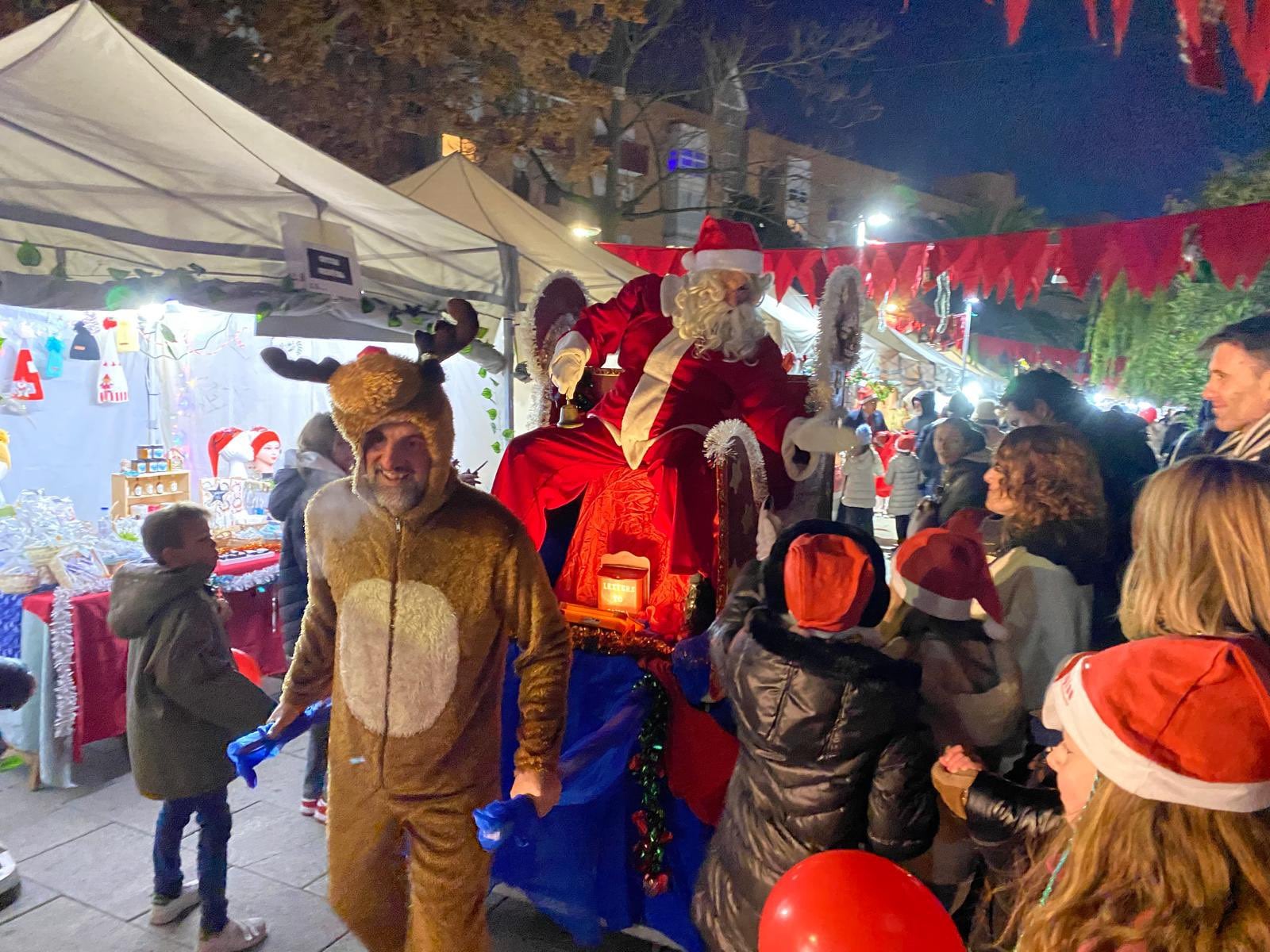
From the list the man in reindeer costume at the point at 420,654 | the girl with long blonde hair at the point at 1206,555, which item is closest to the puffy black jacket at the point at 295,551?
the man in reindeer costume at the point at 420,654

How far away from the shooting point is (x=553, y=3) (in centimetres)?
840

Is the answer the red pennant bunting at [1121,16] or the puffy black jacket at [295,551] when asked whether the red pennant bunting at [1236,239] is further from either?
the puffy black jacket at [295,551]

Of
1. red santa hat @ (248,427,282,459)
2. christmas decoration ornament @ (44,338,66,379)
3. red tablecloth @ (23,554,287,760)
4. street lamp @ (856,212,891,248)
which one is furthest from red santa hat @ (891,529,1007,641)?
street lamp @ (856,212,891,248)

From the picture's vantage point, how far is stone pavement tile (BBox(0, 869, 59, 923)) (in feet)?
9.68

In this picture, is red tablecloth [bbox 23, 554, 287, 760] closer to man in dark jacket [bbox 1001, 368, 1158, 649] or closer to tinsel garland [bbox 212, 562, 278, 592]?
tinsel garland [bbox 212, 562, 278, 592]

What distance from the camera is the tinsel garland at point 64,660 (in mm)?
3869

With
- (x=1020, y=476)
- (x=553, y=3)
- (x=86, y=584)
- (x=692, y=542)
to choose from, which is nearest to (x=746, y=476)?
(x=692, y=542)

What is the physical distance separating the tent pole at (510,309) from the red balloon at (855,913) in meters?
4.60

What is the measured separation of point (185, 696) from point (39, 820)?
178cm

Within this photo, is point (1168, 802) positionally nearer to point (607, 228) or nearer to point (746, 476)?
point (746, 476)

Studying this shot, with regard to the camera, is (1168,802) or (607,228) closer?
(1168,802)

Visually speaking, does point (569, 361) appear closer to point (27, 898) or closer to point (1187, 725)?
point (1187, 725)

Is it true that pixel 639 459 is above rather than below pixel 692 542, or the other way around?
above

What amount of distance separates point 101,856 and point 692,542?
2.88 meters
